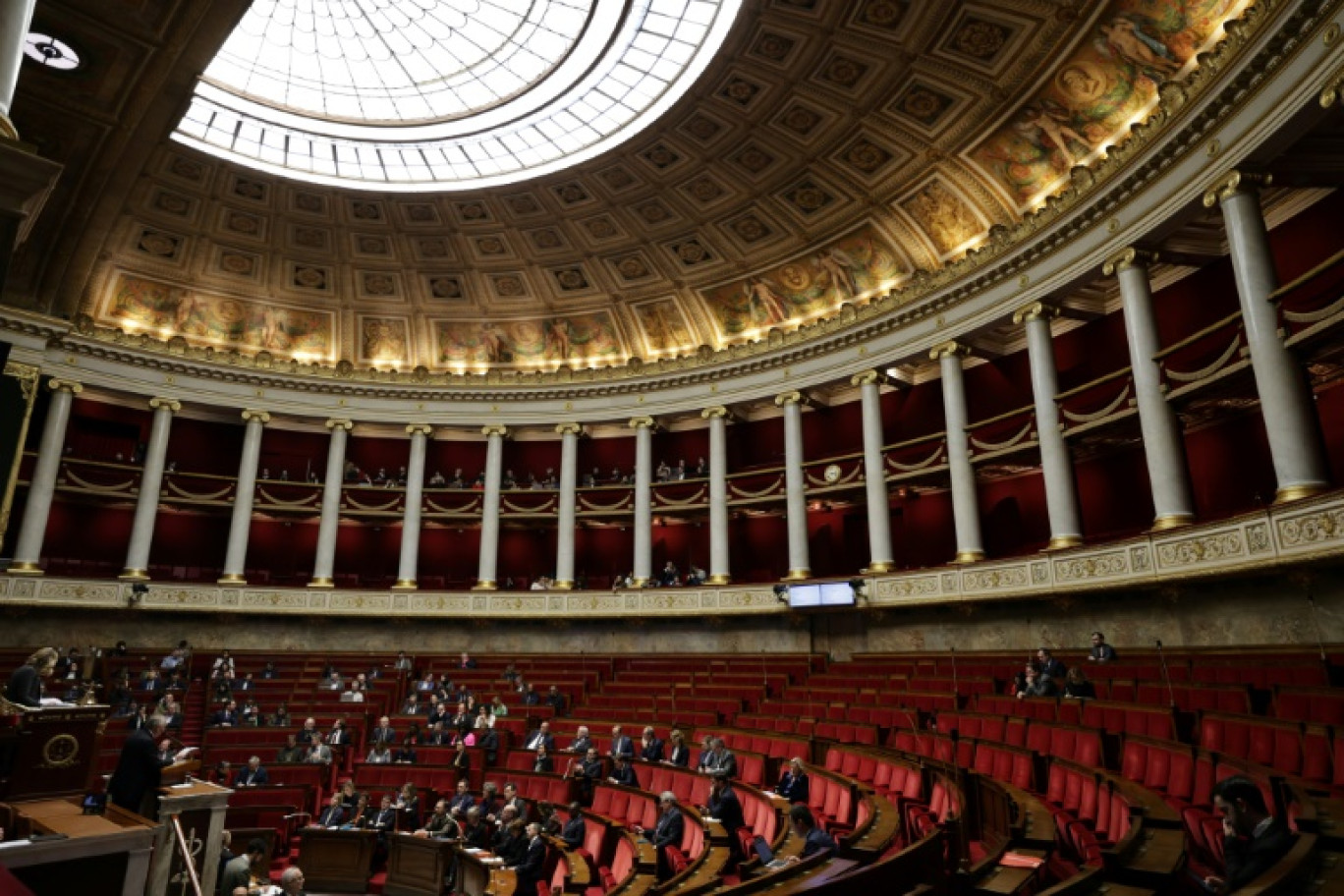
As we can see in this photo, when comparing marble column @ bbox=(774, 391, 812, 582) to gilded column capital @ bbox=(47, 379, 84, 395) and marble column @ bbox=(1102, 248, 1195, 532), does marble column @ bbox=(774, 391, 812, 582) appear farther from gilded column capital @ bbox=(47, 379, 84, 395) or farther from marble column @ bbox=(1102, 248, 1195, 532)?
gilded column capital @ bbox=(47, 379, 84, 395)

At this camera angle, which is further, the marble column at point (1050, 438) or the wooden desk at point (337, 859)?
the marble column at point (1050, 438)

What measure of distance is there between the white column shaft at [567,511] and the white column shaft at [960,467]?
1089 centimetres

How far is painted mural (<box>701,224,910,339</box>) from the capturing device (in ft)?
67.4

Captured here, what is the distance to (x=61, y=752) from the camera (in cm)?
590

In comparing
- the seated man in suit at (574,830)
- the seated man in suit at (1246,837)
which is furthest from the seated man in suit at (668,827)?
the seated man in suit at (1246,837)

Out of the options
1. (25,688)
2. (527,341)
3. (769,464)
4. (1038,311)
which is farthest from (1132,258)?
(527,341)

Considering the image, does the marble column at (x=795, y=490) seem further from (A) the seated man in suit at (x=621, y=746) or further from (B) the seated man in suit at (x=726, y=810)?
(B) the seated man in suit at (x=726, y=810)

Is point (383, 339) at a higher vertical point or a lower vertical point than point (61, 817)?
higher

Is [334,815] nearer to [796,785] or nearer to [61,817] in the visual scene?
Answer: [61,817]

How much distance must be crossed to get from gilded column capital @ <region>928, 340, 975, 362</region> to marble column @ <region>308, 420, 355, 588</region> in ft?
56.6

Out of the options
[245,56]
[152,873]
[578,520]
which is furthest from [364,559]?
[152,873]

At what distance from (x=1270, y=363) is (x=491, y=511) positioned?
766 inches

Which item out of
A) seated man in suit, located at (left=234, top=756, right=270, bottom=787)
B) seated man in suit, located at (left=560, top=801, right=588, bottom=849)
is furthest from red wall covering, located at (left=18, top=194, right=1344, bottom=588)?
seated man in suit, located at (left=234, top=756, right=270, bottom=787)

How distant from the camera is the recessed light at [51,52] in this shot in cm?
1253
